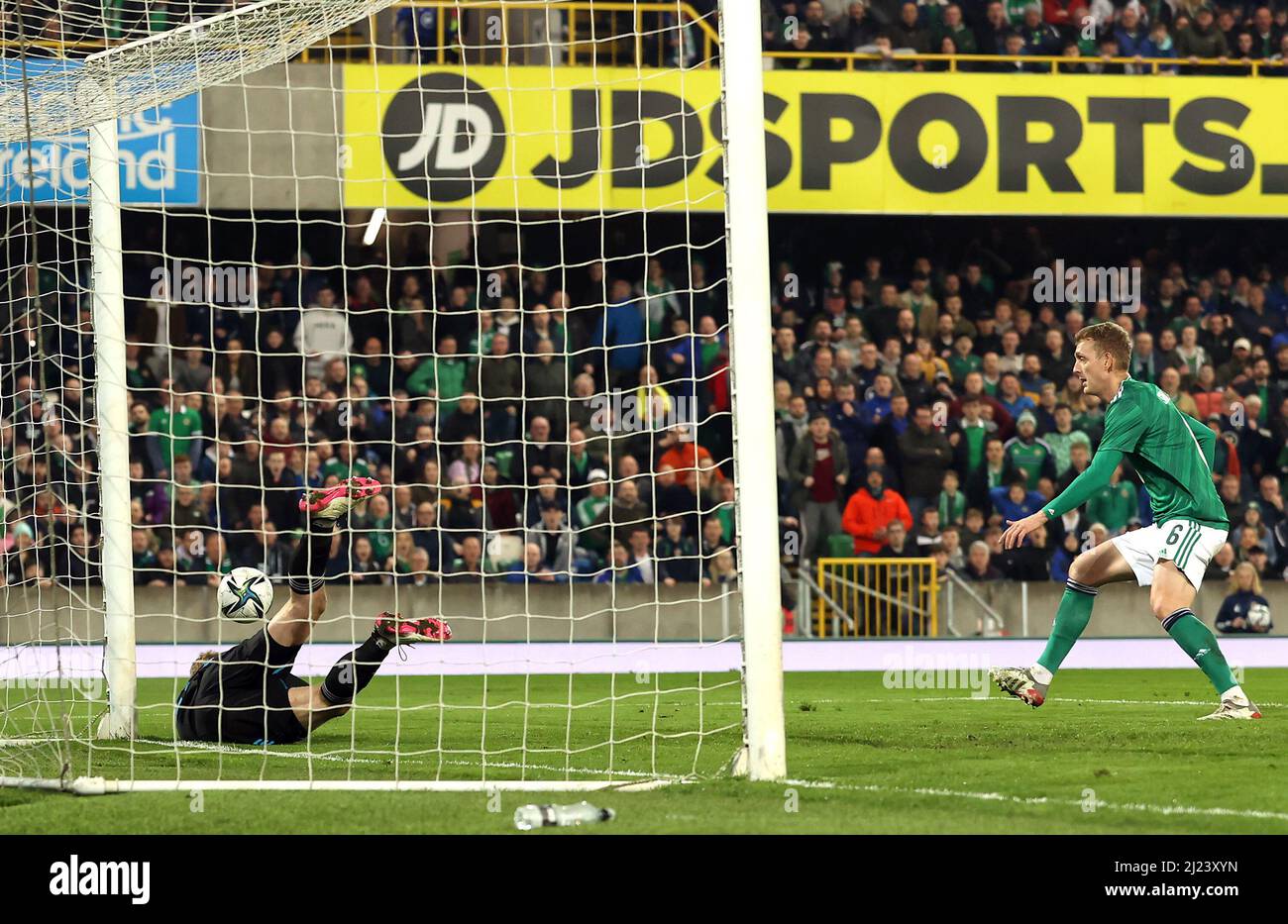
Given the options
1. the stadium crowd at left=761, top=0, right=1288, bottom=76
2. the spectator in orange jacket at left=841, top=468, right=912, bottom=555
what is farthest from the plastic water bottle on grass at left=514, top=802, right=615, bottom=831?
the stadium crowd at left=761, top=0, right=1288, bottom=76

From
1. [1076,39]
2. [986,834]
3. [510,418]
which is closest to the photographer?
[986,834]

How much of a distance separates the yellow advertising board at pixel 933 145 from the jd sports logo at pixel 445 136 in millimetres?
49

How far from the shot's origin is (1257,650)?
15.5m

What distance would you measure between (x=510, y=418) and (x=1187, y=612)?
9915 mm

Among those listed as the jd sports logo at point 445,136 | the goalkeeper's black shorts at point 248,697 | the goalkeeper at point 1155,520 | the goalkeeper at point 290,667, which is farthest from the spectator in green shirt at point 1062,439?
the goalkeeper's black shorts at point 248,697

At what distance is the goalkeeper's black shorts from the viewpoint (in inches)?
331

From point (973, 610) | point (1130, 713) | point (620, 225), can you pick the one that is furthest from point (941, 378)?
point (1130, 713)

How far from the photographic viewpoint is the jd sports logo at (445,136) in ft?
56.6

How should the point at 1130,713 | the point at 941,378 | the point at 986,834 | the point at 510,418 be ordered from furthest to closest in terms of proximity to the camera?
the point at 941,378 < the point at 510,418 < the point at 1130,713 < the point at 986,834

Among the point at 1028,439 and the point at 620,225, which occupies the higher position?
the point at 620,225

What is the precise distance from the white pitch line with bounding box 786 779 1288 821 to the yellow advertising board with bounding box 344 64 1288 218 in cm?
1178

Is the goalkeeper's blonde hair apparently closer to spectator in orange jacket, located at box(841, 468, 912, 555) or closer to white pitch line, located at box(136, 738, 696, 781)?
white pitch line, located at box(136, 738, 696, 781)

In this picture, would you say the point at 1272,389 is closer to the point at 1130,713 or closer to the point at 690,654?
the point at 690,654

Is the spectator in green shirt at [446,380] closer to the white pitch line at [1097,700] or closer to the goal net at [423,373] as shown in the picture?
the goal net at [423,373]
